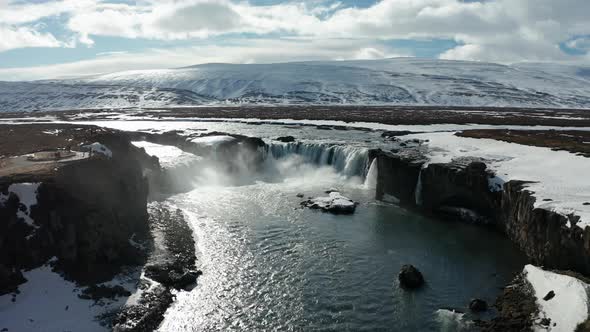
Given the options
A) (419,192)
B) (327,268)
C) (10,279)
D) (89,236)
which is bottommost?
(327,268)

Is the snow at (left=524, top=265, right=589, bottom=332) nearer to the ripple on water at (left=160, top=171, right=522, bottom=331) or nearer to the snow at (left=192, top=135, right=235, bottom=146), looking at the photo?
the ripple on water at (left=160, top=171, right=522, bottom=331)

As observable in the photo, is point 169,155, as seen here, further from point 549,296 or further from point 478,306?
point 549,296

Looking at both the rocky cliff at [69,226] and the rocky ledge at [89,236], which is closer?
the rocky ledge at [89,236]

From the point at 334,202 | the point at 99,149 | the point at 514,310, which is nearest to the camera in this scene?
the point at 514,310

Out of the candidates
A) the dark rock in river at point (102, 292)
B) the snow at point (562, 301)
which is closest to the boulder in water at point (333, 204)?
the snow at point (562, 301)

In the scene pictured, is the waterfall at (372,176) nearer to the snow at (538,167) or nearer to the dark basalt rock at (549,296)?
the snow at (538,167)

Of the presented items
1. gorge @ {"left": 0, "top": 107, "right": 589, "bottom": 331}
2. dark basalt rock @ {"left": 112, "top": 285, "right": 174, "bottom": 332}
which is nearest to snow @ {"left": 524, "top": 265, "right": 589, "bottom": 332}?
gorge @ {"left": 0, "top": 107, "right": 589, "bottom": 331}

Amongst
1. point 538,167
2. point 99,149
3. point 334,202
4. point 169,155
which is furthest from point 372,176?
point 99,149
